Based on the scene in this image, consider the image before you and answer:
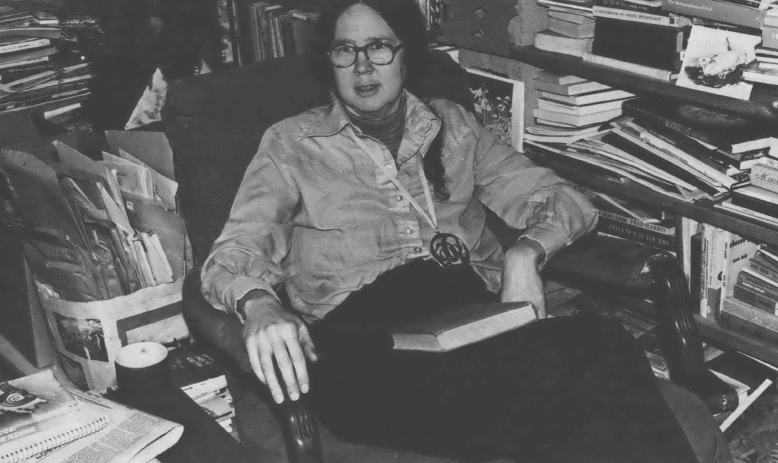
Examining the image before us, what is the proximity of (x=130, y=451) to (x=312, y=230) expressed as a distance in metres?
0.60

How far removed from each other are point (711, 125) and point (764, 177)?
177mm

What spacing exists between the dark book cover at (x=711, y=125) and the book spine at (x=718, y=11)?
0.24 meters

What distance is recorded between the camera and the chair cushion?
6.01 feet

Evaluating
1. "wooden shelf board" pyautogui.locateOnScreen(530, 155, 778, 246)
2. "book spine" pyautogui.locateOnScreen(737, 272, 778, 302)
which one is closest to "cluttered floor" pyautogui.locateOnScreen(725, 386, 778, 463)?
"book spine" pyautogui.locateOnScreen(737, 272, 778, 302)

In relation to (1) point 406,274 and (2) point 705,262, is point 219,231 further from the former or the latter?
(2) point 705,262

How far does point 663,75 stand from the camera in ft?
6.34

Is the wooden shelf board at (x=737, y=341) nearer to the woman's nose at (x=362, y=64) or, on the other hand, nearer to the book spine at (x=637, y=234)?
the book spine at (x=637, y=234)

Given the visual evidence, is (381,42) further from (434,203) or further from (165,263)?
(165,263)

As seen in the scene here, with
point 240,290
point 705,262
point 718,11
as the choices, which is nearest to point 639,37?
point 718,11

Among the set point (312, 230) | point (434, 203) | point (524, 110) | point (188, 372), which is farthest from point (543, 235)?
point (188, 372)

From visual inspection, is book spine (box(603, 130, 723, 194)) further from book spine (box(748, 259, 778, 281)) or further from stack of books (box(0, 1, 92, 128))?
stack of books (box(0, 1, 92, 128))

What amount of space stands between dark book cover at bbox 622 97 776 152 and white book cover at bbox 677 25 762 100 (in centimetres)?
13

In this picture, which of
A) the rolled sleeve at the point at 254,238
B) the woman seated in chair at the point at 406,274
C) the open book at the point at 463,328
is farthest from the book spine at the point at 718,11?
the rolled sleeve at the point at 254,238

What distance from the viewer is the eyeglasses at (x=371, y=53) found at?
1.76 m
